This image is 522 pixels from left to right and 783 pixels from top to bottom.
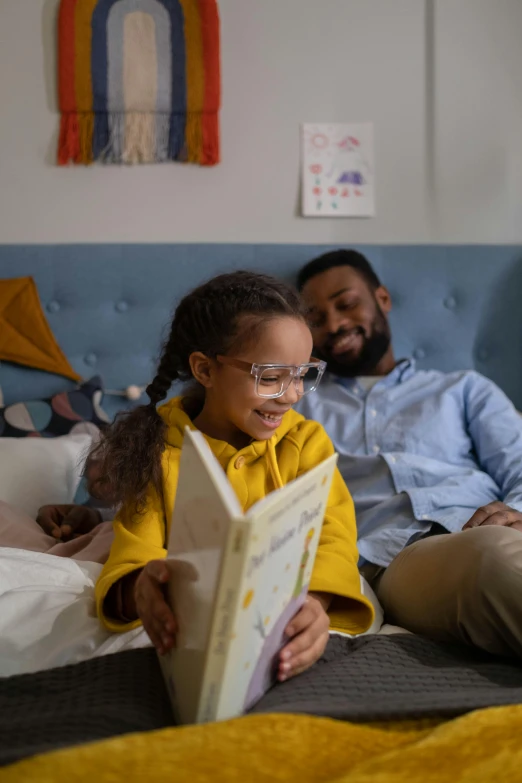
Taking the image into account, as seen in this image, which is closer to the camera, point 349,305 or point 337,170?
point 349,305

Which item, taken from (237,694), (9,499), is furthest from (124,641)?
(9,499)

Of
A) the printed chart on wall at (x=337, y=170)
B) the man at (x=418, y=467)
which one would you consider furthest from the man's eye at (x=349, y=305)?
the printed chart on wall at (x=337, y=170)

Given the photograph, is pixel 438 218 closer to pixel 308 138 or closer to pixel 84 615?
pixel 308 138

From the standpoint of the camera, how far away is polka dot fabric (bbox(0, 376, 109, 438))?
1.74 metres

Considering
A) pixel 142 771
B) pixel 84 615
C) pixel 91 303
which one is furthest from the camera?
Answer: pixel 91 303

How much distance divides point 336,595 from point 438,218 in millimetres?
1334

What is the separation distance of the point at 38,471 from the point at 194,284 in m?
0.64

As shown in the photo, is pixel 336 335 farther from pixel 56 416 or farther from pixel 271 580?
pixel 271 580

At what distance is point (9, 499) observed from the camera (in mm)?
1546

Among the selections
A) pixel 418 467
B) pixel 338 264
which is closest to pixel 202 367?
Answer: pixel 418 467

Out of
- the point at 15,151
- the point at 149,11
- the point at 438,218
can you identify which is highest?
the point at 149,11

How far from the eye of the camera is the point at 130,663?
0.85 meters

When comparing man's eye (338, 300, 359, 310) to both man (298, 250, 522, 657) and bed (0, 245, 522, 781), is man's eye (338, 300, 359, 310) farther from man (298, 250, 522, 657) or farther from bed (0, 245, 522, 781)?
bed (0, 245, 522, 781)

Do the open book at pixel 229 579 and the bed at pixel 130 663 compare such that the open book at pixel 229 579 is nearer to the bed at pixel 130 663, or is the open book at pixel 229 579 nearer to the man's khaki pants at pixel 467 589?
the bed at pixel 130 663
